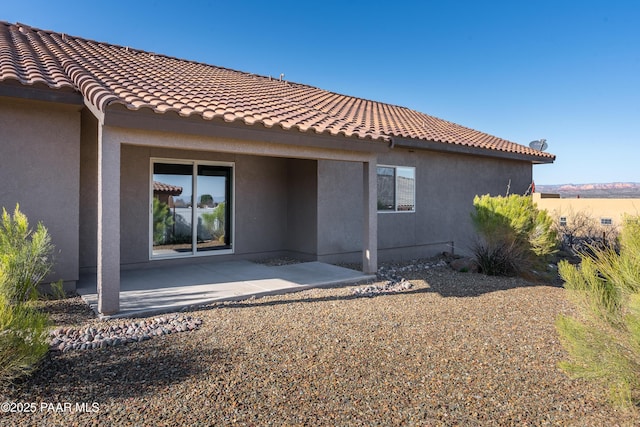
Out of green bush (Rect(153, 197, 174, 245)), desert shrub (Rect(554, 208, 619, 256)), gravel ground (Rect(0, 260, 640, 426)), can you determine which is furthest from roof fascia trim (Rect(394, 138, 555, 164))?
green bush (Rect(153, 197, 174, 245))

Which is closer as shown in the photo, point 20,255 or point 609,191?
point 20,255

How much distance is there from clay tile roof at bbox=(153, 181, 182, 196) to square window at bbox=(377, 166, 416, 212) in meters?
5.43

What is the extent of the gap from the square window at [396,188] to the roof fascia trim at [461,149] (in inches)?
32.1

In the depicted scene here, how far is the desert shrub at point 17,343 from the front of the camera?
337cm

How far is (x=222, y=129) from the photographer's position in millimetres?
6508

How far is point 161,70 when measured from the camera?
1016cm

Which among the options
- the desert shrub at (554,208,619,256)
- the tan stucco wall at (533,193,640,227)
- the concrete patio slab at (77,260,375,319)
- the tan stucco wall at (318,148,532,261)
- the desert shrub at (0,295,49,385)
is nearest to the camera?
the desert shrub at (0,295,49,385)

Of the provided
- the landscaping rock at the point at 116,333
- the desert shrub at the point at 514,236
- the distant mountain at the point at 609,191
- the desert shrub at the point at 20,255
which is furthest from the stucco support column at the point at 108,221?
the distant mountain at the point at 609,191

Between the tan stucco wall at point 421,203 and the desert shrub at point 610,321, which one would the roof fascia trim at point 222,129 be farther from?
the desert shrub at point 610,321

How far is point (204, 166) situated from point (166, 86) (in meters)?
2.61

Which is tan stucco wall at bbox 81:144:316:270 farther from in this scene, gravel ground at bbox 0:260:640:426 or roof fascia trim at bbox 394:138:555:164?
gravel ground at bbox 0:260:640:426

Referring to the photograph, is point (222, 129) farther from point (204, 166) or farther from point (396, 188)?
point (396, 188)

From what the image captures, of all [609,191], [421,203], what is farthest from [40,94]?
[609,191]

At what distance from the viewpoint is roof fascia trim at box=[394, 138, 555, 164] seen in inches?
439
